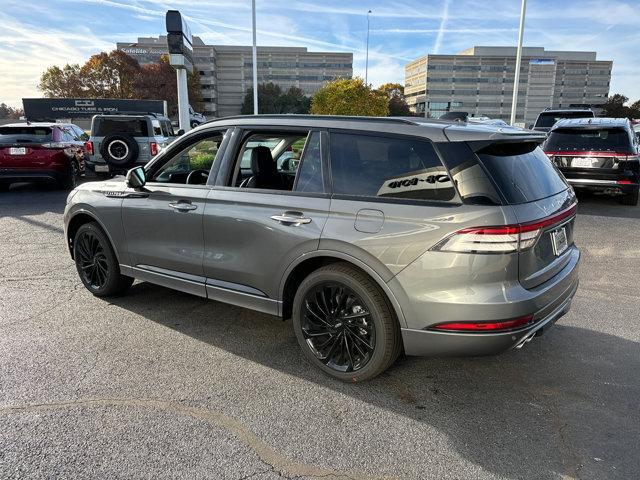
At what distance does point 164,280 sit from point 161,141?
36.1ft

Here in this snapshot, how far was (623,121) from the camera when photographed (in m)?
9.85

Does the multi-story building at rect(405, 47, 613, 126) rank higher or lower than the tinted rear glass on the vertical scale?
higher

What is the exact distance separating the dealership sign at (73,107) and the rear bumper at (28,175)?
34228 millimetres

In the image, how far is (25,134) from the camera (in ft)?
38.6

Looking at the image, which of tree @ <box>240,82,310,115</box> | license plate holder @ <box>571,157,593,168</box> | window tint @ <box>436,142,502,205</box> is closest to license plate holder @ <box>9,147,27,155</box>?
window tint @ <box>436,142,502,205</box>

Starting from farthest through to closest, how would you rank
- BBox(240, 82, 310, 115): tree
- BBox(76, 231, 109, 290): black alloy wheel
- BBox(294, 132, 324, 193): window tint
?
BBox(240, 82, 310, 115): tree < BBox(76, 231, 109, 290): black alloy wheel < BBox(294, 132, 324, 193): window tint

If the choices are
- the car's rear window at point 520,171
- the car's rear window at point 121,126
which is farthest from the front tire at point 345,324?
the car's rear window at point 121,126

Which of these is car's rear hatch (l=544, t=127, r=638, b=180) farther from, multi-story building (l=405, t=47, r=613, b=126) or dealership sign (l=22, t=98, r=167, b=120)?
multi-story building (l=405, t=47, r=613, b=126)

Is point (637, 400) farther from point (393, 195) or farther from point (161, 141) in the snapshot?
point (161, 141)

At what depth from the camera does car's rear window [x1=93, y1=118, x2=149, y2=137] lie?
13.7m

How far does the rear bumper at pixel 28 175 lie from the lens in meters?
11.4

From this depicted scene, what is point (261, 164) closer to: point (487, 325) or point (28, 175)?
point (487, 325)

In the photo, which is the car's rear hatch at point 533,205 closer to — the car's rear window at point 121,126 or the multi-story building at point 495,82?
the car's rear window at point 121,126

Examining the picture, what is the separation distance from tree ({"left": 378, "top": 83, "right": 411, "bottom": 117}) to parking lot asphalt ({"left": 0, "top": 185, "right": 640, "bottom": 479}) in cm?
11392
